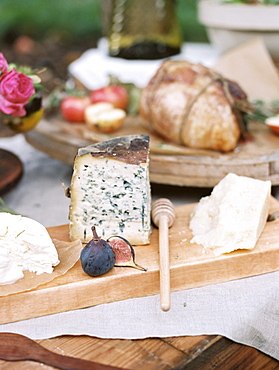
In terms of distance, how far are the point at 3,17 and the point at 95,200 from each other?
14.7ft

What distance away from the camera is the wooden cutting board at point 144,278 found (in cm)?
114

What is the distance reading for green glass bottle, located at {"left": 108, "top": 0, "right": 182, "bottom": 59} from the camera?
2.71m

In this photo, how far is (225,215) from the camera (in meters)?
1.28

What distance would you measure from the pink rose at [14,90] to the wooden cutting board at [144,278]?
571mm

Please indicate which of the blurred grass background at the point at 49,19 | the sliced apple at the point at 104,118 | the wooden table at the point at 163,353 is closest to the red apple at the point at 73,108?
the sliced apple at the point at 104,118

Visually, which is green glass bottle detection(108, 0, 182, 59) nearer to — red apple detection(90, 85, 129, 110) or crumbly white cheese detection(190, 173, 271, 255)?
red apple detection(90, 85, 129, 110)

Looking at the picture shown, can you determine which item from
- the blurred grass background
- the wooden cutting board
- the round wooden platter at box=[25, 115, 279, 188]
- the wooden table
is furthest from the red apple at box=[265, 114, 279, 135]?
the blurred grass background

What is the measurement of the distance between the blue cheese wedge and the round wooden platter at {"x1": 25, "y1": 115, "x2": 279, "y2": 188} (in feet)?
1.39

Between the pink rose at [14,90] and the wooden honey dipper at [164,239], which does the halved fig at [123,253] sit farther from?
the pink rose at [14,90]

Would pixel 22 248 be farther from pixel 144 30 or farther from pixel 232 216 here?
pixel 144 30

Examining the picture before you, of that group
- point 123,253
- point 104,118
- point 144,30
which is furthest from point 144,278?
point 144,30

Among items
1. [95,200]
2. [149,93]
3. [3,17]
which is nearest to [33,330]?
[95,200]

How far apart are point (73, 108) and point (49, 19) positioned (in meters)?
3.66

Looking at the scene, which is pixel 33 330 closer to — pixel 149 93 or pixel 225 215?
pixel 225 215
